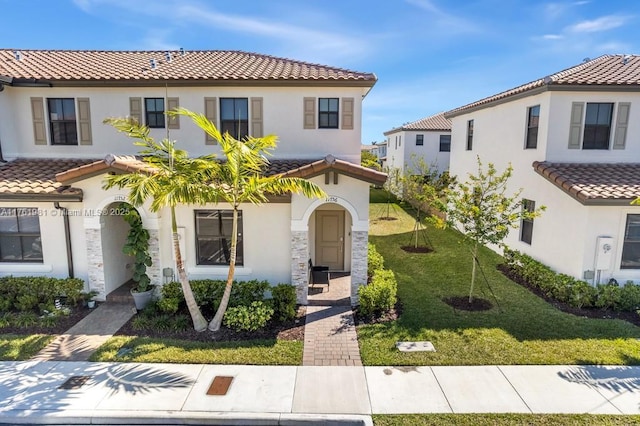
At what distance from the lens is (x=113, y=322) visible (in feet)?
32.3

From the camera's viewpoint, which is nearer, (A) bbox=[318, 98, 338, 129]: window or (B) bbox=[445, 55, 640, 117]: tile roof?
(B) bbox=[445, 55, 640, 117]: tile roof

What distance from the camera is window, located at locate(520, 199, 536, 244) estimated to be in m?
14.1

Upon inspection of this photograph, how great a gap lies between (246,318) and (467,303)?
256 inches

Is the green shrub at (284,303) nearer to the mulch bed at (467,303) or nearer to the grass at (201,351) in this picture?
the grass at (201,351)

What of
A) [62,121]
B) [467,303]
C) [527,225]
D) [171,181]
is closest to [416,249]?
[527,225]

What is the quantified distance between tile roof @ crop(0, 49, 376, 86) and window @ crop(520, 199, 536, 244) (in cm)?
770

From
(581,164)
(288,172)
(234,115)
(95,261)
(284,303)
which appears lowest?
(284,303)

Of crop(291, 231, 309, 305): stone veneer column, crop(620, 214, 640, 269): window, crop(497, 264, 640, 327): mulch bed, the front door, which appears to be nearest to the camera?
crop(497, 264, 640, 327): mulch bed

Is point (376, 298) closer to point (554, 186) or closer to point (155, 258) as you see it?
point (155, 258)

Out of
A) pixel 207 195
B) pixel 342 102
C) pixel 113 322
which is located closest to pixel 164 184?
pixel 207 195

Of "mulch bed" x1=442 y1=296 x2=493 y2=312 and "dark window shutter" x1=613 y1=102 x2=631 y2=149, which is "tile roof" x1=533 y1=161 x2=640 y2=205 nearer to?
"dark window shutter" x1=613 y1=102 x2=631 y2=149

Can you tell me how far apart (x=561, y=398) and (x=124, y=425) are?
7720 millimetres

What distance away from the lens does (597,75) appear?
1287 centimetres

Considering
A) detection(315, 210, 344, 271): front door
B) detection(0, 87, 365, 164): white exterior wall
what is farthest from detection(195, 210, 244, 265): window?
detection(315, 210, 344, 271): front door
